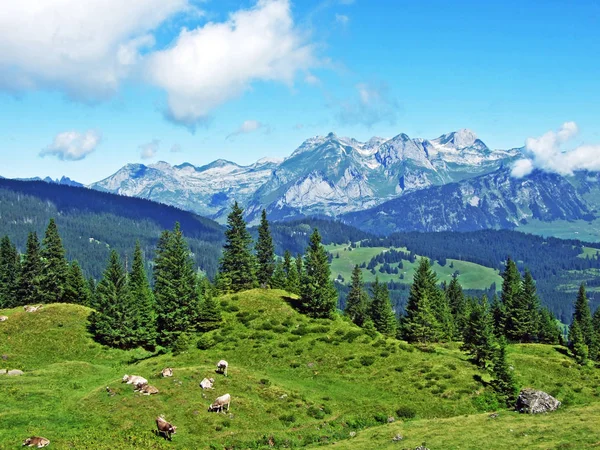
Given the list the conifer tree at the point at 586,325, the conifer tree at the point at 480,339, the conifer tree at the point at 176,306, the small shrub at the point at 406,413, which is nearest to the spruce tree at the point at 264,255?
the conifer tree at the point at 176,306

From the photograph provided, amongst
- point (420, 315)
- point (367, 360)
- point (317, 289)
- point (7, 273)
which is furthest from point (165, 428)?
point (7, 273)

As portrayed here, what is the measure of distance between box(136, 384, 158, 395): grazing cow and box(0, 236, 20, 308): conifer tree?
3229 inches

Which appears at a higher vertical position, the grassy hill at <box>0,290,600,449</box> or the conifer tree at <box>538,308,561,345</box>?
the grassy hill at <box>0,290,600,449</box>

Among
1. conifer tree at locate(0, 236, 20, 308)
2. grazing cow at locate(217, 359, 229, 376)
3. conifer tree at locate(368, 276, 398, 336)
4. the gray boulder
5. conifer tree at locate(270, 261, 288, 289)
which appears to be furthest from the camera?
conifer tree at locate(270, 261, 288, 289)

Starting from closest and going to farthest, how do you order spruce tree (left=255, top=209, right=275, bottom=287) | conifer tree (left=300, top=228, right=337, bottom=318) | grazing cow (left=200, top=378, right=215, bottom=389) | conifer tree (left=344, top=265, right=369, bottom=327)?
grazing cow (left=200, top=378, right=215, bottom=389) → conifer tree (left=300, top=228, right=337, bottom=318) → spruce tree (left=255, top=209, right=275, bottom=287) → conifer tree (left=344, top=265, right=369, bottom=327)

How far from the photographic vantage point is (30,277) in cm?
11038

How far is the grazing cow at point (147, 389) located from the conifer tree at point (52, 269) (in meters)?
66.6

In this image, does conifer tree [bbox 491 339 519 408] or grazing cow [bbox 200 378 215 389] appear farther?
conifer tree [bbox 491 339 519 408]

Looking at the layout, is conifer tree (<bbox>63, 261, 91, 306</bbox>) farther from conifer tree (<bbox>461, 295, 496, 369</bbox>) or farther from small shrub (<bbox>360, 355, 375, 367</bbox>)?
conifer tree (<bbox>461, 295, 496, 369</bbox>)

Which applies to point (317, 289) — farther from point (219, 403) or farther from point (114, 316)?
point (219, 403)

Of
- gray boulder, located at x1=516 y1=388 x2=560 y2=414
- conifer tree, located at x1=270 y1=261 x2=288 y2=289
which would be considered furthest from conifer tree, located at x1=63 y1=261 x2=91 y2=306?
gray boulder, located at x1=516 y1=388 x2=560 y2=414

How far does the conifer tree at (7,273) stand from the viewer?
120250mm

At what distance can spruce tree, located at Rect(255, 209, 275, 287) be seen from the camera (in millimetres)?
117625

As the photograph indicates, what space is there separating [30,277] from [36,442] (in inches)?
3177
